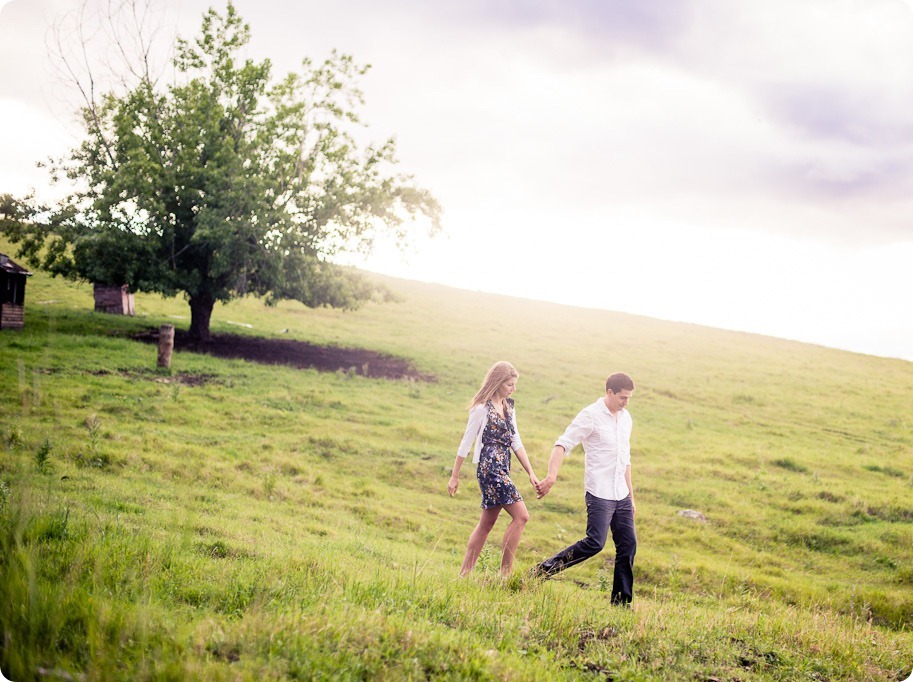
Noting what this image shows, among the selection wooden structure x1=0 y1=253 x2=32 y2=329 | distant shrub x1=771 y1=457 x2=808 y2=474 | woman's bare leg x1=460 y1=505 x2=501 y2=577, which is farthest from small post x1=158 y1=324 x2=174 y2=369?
distant shrub x1=771 y1=457 x2=808 y2=474

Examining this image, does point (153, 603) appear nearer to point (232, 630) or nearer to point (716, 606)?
point (232, 630)

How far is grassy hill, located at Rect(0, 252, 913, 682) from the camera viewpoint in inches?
159

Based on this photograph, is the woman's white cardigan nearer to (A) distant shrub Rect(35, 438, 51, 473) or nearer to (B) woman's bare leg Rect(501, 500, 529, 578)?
(B) woman's bare leg Rect(501, 500, 529, 578)

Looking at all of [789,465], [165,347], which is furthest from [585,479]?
[165,347]

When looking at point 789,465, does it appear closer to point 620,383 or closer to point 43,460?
point 620,383

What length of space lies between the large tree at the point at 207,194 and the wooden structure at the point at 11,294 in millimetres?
1284

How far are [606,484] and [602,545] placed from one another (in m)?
0.63

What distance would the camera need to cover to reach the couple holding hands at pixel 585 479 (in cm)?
689

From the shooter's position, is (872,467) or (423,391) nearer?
(872,467)

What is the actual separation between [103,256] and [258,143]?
7.07 meters

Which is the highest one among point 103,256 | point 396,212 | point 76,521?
point 396,212

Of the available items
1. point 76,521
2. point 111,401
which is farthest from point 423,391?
point 76,521

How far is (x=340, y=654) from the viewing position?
3838 mm

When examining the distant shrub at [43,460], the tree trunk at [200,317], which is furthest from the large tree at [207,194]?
the distant shrub at [43,460]
